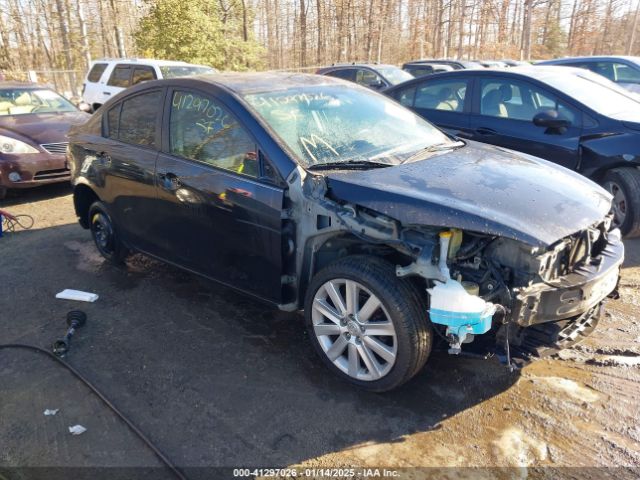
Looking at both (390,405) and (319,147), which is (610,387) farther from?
(319,147)

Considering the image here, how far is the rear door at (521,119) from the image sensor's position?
526 centimetres

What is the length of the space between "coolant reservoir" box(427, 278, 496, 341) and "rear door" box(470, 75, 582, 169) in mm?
3506

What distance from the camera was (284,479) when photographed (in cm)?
238

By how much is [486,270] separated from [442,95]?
4.35 m

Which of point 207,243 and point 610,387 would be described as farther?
point 207,243

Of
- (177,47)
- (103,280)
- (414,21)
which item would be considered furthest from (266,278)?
(414,21)

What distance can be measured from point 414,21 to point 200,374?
38417 mm

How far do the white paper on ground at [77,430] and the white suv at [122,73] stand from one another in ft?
31.4

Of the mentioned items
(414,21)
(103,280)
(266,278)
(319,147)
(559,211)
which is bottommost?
(103,280)

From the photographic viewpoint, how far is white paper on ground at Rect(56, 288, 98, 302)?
4.17m

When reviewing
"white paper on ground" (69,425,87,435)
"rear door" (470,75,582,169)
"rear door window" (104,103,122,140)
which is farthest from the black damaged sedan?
"rear door" (470,75,582,169)

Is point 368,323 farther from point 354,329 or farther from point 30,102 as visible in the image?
point 30,102

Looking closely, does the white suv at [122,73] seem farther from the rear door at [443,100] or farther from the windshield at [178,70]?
the rear door at [443,100]

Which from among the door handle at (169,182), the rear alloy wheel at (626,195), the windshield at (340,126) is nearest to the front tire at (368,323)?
the windshield at (340,126)
